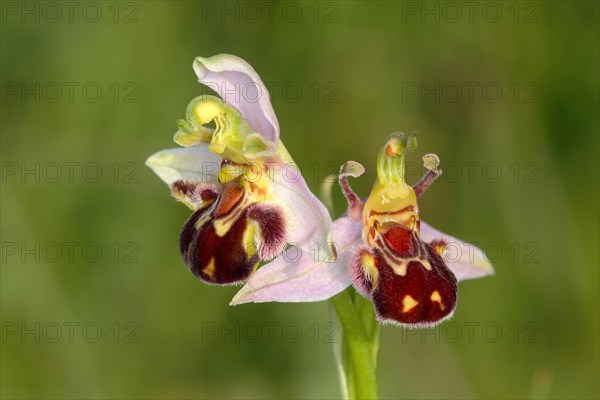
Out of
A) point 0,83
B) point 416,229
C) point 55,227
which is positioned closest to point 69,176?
point 55,227

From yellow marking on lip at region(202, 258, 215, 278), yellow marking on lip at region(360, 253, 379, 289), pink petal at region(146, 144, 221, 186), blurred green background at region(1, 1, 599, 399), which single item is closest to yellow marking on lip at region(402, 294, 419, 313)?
yellow marking on lip at region(360, 253, 379, 289)

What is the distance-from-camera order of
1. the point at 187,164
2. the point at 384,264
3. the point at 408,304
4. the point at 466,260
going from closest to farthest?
1. the point at 408,304
2. the point at 384,264
3. the point at 466,260
4. the point at 187,164

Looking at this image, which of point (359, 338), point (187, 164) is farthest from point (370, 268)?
point (187, 164)

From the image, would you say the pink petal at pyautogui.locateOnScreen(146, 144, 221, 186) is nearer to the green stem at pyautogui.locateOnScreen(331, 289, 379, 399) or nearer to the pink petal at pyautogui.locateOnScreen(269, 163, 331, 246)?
the pink petal at pyautogui.locateOnScreen(269, 163, 331, 246)

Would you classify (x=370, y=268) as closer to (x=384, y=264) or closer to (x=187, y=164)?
(x=384, y=264)

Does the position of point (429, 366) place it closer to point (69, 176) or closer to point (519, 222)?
point (519, 222)

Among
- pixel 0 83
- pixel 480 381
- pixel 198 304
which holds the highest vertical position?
pixel 0 83
